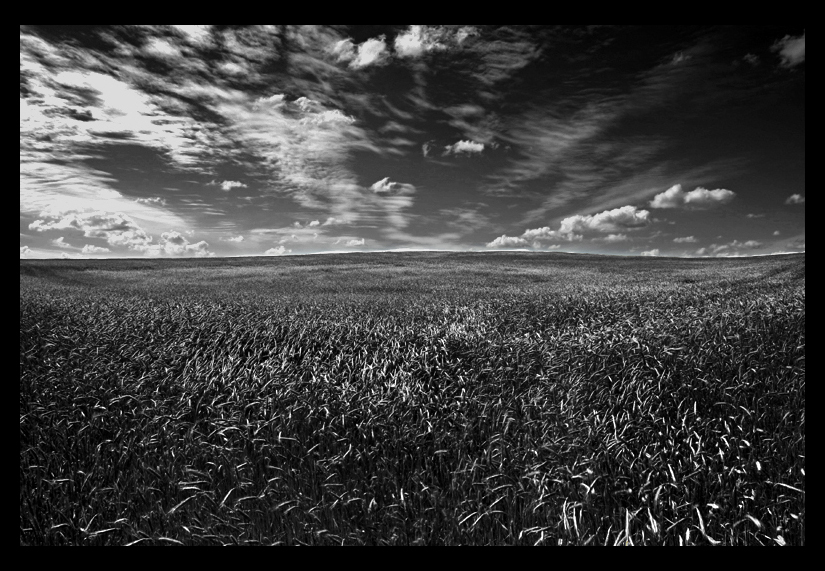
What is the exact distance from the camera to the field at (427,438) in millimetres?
3807

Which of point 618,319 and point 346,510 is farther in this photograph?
point 618,319

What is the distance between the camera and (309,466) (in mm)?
4633

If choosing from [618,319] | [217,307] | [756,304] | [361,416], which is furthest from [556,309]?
[217,307]

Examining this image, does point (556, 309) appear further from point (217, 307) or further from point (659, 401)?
point (217, 307)

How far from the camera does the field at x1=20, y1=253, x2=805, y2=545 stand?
381 centimetres

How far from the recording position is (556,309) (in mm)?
12227

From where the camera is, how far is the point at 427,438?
5180 millimetres

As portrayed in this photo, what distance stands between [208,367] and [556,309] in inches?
366

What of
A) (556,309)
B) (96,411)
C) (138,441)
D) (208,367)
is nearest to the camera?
(138,441)
